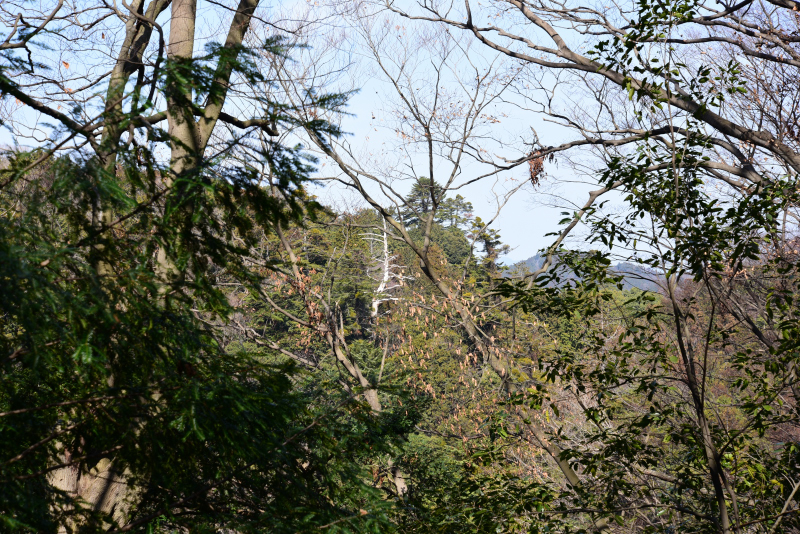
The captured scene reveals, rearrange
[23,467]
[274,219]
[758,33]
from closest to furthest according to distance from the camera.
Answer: [23,467]
[274,219]
[758,33]

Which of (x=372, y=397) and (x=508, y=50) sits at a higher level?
(x=508, y=50)

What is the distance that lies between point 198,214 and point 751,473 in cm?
360

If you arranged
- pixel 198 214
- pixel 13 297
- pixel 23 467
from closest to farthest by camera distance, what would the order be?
pixel 13 297, pixel 23 467, pixel 198 214

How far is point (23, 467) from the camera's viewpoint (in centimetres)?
222

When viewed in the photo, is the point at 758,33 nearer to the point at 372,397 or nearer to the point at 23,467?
the point at 23,467

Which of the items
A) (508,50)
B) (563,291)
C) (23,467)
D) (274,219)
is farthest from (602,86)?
(23,467)

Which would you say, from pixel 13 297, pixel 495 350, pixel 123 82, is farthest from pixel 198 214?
pixel 495 350

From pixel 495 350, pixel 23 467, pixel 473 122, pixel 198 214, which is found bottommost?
pixel 23 467

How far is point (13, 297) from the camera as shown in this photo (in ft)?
5.54

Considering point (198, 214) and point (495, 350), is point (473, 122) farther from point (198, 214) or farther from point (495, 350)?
point (198, 214)

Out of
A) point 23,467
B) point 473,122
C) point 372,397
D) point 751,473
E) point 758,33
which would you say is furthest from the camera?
point 372,397

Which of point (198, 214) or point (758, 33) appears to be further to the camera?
point (758, 33)

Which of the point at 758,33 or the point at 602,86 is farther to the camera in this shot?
the point at 602,86

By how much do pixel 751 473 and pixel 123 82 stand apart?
4.12 m
